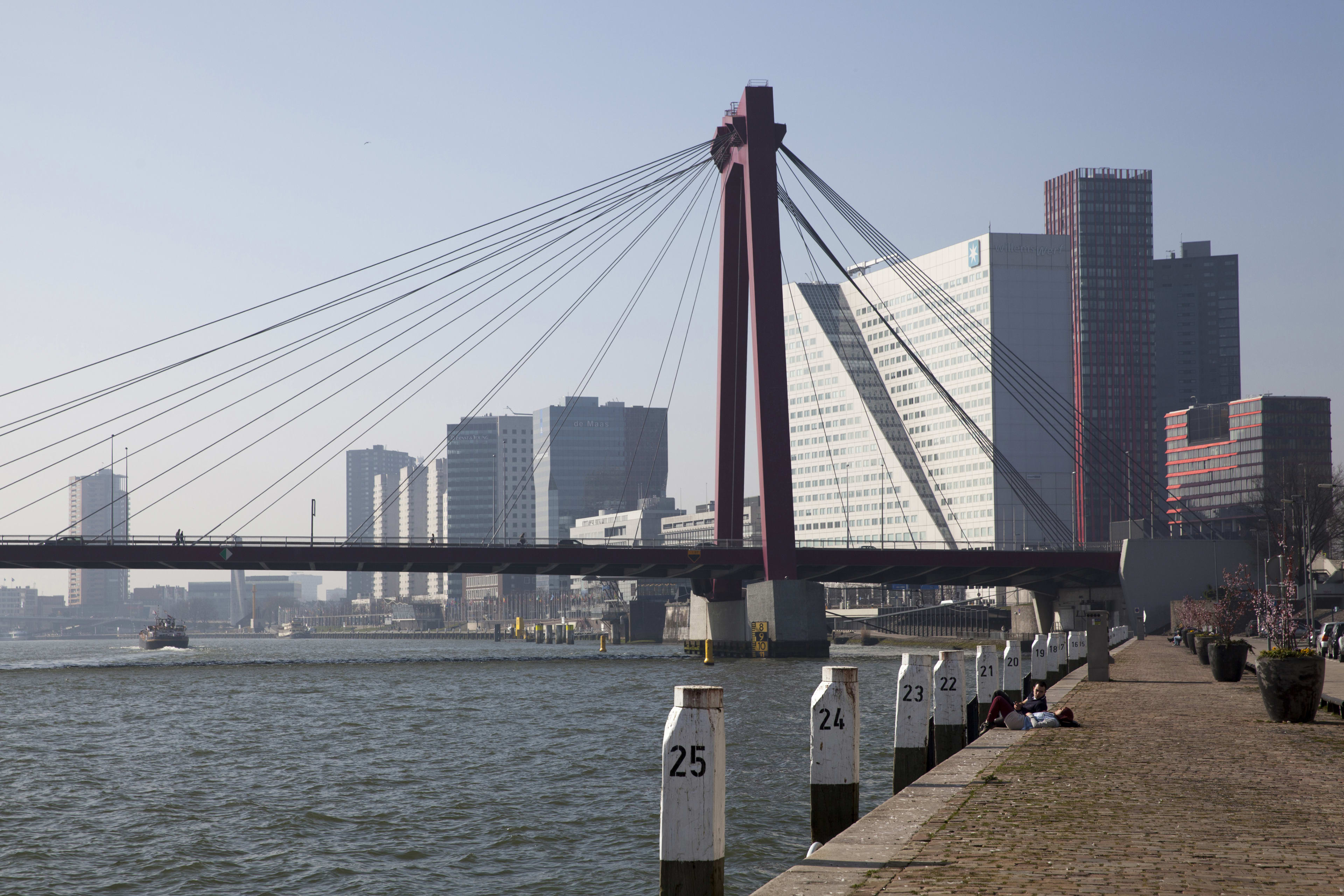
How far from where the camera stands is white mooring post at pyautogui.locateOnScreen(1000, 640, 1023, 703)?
2696cm

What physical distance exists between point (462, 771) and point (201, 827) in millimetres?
7729

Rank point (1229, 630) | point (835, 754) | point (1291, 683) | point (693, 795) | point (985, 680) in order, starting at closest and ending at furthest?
point (693, 795) < point (835, 754) < point (1291, 683) < point (985, 680) < point (1229, 630)

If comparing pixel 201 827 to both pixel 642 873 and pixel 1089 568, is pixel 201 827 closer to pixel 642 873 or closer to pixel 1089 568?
pixel 642 873

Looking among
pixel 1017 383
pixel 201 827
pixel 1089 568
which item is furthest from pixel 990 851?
pixel 1017 383

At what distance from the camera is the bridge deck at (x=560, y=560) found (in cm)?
7638

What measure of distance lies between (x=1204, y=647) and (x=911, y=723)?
31602 mm

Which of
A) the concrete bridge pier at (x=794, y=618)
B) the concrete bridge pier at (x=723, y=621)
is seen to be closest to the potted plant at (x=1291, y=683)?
the concrete bridge pier at (x=794, y=618)

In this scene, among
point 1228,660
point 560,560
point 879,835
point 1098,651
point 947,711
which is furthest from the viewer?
point 560,560

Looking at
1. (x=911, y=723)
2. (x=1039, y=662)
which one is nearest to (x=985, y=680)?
(x=911, y=723)

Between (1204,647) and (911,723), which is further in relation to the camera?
(1204,647)

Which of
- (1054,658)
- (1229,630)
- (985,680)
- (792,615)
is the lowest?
(792,615)

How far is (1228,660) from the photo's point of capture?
31906mm

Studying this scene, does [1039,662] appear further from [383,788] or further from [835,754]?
[835,754]

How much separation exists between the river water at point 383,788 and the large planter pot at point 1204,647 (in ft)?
33.7
